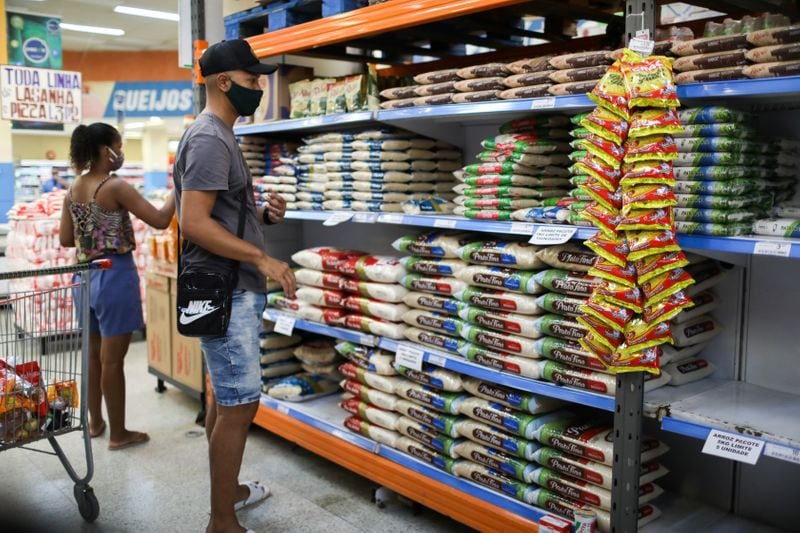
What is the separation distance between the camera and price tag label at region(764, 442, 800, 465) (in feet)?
6.62

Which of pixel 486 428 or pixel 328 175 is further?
pixel 328 175

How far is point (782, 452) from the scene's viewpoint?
2.04m

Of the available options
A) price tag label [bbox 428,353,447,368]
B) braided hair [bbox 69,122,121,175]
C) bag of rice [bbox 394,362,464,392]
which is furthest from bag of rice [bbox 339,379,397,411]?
braided hair [bbox 69,122,121,175]

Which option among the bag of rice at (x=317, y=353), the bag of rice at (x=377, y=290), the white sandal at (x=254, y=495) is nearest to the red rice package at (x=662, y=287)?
the bag of rice at (x=377, y=290)

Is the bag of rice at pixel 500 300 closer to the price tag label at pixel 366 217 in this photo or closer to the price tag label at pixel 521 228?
the price tag label at pixel 521 228

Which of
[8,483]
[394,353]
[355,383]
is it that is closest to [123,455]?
[8,483]

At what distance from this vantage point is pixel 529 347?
9.20ft

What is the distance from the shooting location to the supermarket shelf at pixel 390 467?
2.89m

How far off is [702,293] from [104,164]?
3286mm

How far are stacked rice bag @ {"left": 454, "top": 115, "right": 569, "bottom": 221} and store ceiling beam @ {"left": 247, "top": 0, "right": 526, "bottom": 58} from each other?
55cm

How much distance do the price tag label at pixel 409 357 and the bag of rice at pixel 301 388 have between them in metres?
1.07

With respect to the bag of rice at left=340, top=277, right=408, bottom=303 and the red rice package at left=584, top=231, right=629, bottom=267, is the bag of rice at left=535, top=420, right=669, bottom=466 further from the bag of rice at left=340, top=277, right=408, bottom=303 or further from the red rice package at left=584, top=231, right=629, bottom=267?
the bag of rice at left=340, top=277, right=408, bottom=303

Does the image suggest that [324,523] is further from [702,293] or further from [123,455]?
[702,293]

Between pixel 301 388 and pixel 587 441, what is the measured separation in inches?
79.3
